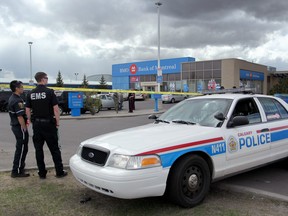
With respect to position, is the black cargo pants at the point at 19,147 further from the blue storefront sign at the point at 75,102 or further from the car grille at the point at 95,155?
the blue storefront sign at the point at 75,102

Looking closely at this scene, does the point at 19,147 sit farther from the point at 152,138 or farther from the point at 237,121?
the point at 237,121

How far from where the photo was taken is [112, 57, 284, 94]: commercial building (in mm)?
48594

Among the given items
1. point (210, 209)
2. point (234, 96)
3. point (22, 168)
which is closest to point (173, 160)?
point (210, 209)

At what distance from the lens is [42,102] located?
5285 mm

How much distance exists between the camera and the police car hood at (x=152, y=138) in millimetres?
3951

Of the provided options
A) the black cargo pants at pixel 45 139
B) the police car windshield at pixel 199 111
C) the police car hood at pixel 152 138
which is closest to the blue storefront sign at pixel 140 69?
the police car windshield at pixel 199 111

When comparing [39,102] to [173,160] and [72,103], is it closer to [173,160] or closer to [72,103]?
[173,160]

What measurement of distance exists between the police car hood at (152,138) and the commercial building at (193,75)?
38362 millimetres

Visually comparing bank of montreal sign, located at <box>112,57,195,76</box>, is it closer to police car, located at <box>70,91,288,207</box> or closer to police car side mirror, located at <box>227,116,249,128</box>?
police car, located at <box>70,91,288,207</box>

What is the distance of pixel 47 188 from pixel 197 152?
251 centimetres

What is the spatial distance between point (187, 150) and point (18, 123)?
3.36 metres

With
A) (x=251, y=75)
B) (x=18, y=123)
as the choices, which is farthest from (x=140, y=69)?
(x=18, y=123)

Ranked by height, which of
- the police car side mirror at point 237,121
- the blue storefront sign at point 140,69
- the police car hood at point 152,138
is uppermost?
the blue storefront sign at point 140,69

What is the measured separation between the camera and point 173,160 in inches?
156
